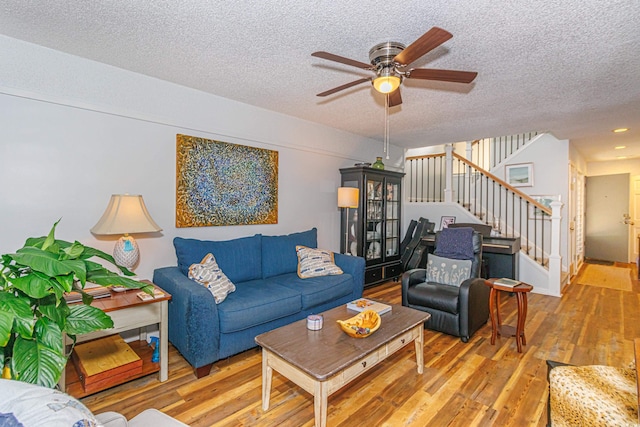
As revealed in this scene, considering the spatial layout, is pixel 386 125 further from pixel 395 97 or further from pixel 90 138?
pixel 90 138

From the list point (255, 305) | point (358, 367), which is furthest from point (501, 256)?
point (255, 305)

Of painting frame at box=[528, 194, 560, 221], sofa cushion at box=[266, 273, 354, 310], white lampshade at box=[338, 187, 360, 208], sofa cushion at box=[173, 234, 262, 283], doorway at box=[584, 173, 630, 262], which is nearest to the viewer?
sofa cushion at box=[173, 234, 262, 283]

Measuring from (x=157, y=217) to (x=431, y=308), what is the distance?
289 cm

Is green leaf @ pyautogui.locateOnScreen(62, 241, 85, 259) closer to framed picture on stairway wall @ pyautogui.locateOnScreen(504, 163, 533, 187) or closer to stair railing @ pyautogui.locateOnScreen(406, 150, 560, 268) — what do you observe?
stair railing @ pyautogui.locateOnScreen(406, 150, 560, 268)

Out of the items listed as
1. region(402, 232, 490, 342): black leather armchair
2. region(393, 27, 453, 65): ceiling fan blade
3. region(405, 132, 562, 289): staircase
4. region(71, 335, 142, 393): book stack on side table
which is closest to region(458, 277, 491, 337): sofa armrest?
region(402, 232, 490, 342): black leather armchair

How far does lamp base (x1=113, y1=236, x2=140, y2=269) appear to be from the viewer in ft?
8.00

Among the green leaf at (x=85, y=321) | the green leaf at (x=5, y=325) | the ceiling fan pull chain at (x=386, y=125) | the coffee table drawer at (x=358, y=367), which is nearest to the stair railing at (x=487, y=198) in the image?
the ceiling fan pull chain at (x=386, y=125)

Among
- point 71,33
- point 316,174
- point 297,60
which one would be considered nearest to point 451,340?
point 316,174

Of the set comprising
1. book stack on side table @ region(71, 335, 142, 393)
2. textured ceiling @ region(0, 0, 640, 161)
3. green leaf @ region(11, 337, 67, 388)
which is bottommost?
book stack on side table @ region(71, 335, 142, 393)

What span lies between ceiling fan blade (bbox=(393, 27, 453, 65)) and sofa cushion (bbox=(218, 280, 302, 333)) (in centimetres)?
208

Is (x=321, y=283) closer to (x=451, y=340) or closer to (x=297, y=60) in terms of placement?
(x=451, y=340)

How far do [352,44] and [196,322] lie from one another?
7.69ft

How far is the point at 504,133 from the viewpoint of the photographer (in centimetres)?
473

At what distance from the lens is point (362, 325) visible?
205cm
